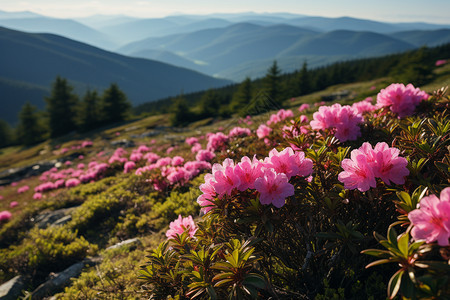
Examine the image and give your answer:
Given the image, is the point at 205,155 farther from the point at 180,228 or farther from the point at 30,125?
the point at 30,125

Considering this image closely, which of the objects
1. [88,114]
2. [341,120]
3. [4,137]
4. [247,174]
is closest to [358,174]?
[247,174]

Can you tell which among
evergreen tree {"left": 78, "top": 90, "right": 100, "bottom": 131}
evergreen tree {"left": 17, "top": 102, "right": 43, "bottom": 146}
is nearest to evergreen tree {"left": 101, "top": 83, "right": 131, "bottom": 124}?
evergreen tree {"left": 78, "top": 90, "right": 100, "bottom": 131}

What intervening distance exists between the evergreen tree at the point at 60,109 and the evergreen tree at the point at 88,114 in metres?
2.36

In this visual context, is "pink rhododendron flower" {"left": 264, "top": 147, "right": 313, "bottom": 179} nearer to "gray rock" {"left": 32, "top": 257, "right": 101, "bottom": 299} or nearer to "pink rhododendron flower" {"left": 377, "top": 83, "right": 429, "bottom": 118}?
"pink rhododendron flower" {"left": 377, "top": 83, "right": 429, "bottom": 118}

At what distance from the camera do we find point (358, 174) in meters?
1.55

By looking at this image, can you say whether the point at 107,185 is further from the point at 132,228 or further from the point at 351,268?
the point at 351,268

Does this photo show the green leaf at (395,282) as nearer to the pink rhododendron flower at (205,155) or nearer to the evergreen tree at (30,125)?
the pink rhododendron flower at (205,155)

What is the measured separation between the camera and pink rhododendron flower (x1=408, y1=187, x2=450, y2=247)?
3.36 ft

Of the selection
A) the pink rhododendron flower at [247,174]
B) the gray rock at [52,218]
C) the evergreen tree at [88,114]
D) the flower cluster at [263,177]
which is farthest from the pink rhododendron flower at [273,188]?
the evergreen tree at [88,114]

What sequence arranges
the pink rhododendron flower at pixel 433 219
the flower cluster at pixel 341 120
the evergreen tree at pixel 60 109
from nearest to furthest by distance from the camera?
the pink rhododendron flower at pixel 433 219
the flower cluster at pixel 341 120
the evergreen tree at pixel 60 109

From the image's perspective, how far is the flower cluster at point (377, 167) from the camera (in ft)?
4.87

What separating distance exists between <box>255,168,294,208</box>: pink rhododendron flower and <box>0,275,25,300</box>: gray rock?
13.7ft

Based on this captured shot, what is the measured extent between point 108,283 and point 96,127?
145 feet

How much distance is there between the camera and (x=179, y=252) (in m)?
2.05
